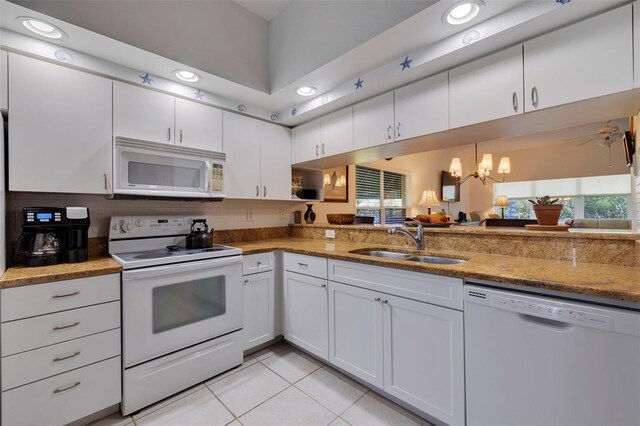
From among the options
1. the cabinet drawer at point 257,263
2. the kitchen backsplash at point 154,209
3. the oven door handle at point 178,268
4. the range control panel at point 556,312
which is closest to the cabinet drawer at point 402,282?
the range control panel at point 556,312

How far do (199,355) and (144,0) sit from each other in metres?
2.40

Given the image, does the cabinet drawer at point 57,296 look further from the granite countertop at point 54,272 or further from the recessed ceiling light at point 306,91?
the recessed ceiling light at point 306,91

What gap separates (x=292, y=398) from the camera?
1.75 metres

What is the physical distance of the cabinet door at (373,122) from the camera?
211cm

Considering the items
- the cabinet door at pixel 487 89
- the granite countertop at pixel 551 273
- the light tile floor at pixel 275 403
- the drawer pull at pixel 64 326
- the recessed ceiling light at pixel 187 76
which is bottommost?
the light tile floor at pixel 275 403

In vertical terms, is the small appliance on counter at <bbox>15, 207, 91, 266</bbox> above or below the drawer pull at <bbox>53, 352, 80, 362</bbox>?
above

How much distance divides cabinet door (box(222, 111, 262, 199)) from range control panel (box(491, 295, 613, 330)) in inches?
83.7

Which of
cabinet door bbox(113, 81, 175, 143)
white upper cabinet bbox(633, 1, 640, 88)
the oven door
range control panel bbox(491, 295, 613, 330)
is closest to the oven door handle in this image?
the oven door

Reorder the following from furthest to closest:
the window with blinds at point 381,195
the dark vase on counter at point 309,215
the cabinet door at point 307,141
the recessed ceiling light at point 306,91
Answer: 1. the window with blinds at point 381,195
2. the dark vase on counter at point 309,215
3. the cabinet door at point 307,141
4. the recessed ceiling light at point 306,91

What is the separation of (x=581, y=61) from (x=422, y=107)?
80 cm

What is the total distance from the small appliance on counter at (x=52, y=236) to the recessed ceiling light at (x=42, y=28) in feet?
3.34

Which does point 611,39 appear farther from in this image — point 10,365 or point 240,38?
point 10,365

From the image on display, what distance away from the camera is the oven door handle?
1.63 meters

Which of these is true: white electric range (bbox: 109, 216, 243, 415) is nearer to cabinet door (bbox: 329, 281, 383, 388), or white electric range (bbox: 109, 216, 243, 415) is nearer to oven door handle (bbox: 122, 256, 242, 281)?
oven door handle (bbox: 122, 256, 242, 281)
